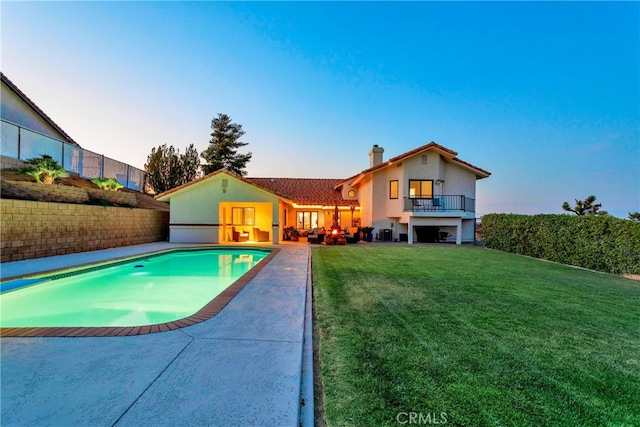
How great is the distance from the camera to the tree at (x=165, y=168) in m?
35.5

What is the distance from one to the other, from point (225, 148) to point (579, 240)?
41.6 meters

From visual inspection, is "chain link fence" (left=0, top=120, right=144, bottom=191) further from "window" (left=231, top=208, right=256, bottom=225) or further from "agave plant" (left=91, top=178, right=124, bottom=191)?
"window" (left=231, top=208, right=256, bottom=225)

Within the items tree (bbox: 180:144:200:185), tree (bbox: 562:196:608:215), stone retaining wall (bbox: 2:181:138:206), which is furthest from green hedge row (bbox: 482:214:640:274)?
tree (bbox: 180:144:200:185)

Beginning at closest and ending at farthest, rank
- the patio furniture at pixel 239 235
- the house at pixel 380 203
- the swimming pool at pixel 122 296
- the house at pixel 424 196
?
1. the swimming pool at pixel 122 296
2. the house at pixel 380 203
3. the patio furniture at pixel 239 235
4. the house at pixel 424 196

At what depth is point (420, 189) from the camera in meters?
21.8

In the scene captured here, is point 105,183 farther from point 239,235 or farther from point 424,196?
point 424,196

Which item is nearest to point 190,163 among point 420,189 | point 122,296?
point 420,189

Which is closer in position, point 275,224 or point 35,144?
point 35,144

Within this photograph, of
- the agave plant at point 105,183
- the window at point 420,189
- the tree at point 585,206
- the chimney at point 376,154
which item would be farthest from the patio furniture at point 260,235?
the tree at point 585,206

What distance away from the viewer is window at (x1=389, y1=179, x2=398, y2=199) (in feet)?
72.5

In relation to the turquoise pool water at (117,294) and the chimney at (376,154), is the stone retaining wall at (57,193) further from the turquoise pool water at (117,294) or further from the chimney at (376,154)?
the chimney at (376,154)

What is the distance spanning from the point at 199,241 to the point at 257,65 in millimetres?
11992

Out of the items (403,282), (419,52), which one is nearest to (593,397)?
(403,282)

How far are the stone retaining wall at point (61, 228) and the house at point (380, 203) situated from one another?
3.15 metres
